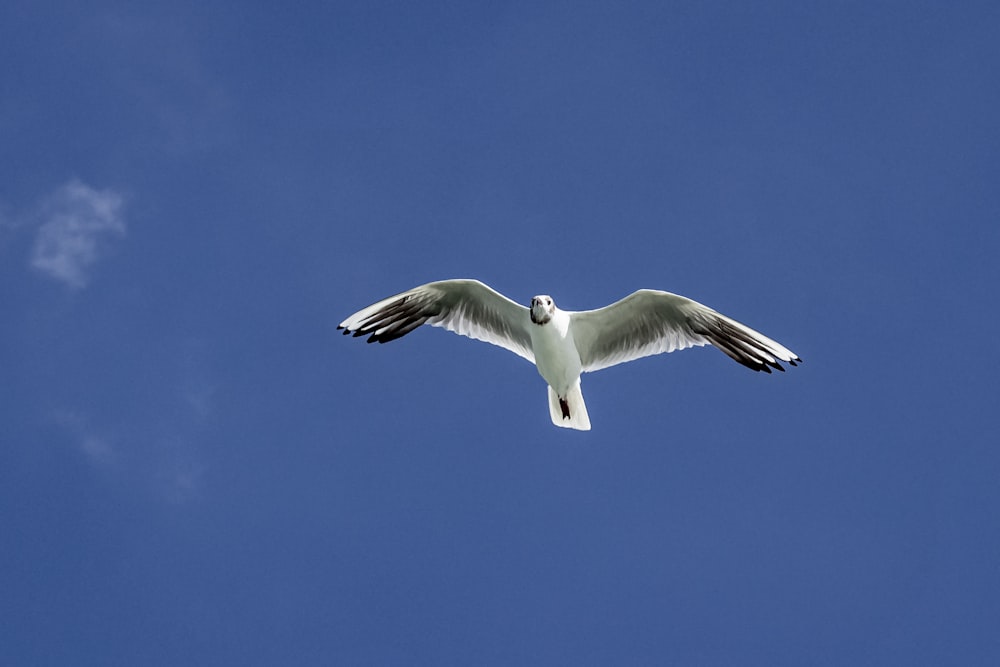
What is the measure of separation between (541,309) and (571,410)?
4.48 feet

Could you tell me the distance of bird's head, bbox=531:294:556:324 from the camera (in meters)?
13.6

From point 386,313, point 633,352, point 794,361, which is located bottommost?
point 794,361

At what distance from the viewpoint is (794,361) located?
43.9 feet

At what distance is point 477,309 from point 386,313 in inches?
45.5

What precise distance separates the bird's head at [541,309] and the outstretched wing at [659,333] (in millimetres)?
487

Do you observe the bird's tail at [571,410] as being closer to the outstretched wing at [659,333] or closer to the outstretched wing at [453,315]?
the outstretched wing at [659,333]

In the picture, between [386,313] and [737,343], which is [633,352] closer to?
[737,343]

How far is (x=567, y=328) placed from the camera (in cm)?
1395

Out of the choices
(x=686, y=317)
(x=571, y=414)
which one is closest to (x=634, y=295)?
(x=686, y=317)

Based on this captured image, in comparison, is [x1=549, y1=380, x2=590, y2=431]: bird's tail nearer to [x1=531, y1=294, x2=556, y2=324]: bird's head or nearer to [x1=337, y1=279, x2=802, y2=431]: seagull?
[x1=337, y1=279, x2=802, y2=431]: seagull

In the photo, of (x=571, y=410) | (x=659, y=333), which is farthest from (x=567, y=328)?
(x=659, y=333)

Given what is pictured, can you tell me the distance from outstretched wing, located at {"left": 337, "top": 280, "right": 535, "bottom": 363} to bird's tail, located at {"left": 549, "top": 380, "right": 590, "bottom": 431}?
2.09ft

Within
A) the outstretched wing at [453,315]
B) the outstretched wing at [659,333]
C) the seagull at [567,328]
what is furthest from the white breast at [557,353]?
the outstretched wing at [453,315]

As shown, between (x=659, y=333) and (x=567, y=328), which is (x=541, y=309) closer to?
(x=567, y=328)
